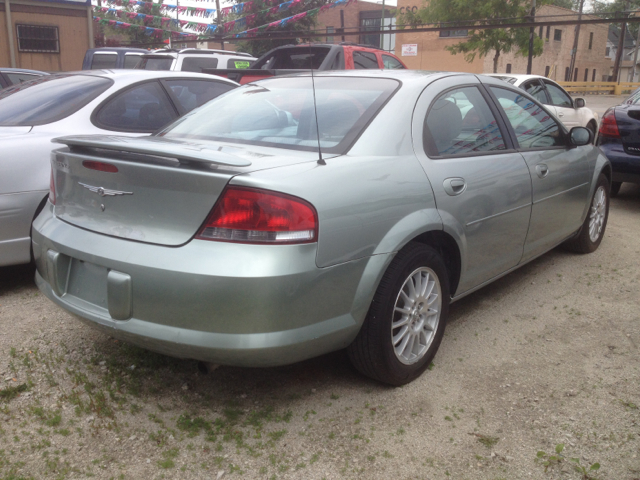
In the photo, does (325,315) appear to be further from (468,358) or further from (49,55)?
(49,55)

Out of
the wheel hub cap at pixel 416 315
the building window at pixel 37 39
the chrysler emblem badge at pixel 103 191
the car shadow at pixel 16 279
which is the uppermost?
the building window at pixel 37 39

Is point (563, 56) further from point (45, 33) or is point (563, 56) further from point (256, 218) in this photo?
point (256, 218)

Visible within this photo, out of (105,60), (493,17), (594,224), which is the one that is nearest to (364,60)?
(594,224)

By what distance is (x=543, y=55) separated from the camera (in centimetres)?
4434

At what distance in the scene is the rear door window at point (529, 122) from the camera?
4051 millimetres

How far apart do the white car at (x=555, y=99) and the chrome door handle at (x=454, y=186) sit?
20.2ft

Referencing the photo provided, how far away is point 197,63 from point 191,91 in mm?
7624

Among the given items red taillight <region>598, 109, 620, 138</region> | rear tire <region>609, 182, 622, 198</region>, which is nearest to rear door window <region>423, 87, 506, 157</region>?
red taillight <region>598, 109, 620, 138</region>

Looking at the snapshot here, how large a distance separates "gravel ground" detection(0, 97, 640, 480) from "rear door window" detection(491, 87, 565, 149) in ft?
4.01

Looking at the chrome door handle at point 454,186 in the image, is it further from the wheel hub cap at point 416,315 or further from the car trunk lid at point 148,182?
the car trunk lid at point 148,182

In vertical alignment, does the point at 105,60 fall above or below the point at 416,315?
above

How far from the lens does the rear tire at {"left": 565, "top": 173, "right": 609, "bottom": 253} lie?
16.9ft

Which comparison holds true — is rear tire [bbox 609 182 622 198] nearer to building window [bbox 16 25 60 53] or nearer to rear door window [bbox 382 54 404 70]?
rear door window [bbox 382 54 404 70]

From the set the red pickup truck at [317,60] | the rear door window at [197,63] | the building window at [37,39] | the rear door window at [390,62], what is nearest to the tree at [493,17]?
the rear door window at [197,63]
